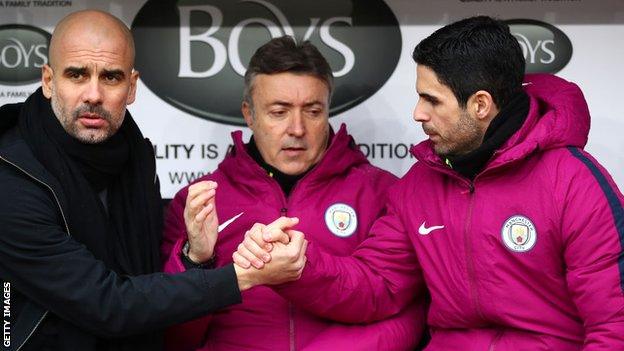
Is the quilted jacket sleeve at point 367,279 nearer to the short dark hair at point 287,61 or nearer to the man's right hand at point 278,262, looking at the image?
the man's right hand at point 278,262

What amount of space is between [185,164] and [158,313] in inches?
40.4

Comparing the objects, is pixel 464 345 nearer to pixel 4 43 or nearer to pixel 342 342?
pixel 342 342

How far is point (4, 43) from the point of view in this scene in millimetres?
3424

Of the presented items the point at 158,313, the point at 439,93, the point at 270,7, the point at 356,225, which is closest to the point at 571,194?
the point at 439,93

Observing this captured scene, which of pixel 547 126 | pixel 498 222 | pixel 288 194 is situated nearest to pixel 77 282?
pixel 288 194

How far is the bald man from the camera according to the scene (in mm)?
2500

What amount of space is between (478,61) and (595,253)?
0.57 metres

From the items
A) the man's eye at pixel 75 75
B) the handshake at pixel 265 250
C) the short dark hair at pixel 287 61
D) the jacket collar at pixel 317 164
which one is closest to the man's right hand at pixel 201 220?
the handshake at pixel 265 250

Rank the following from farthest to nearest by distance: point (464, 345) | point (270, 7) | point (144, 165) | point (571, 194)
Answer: point (270, 7) < point (144, 165) < point (464, 345) < point (571, 194)

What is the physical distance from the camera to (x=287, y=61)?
3.04m

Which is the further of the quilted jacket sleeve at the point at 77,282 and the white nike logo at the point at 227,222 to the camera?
the white nike logo at the point at 227,222

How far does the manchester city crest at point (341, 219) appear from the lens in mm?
2982

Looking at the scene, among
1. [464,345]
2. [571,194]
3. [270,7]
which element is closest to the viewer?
[571,194]
